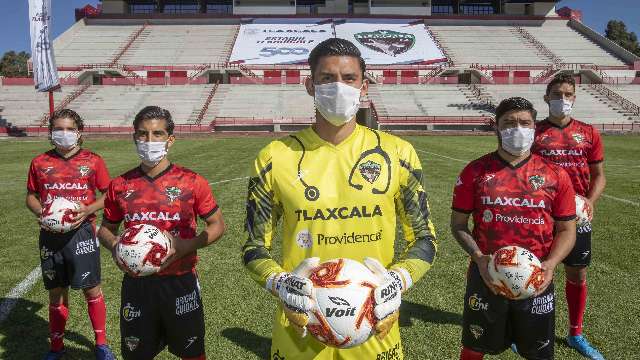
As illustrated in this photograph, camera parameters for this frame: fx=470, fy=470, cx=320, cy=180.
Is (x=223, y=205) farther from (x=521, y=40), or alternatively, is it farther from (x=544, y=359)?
(x=521, y=40)

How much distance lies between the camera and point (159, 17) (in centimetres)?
5528

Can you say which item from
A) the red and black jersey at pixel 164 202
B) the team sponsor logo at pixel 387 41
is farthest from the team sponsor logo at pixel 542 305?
the team sponsor logo at pixel 387 41

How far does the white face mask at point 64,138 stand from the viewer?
450cm

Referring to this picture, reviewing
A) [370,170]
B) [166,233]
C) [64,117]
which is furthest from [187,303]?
[64,117]

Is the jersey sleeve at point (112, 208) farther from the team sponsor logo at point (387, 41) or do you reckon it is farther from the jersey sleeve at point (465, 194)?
the team sponsor logo at point (387, 41)

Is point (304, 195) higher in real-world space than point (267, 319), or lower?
higher

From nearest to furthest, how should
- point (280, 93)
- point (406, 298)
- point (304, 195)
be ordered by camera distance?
point (304, 195) → point (406, 298) → point (280, 93)

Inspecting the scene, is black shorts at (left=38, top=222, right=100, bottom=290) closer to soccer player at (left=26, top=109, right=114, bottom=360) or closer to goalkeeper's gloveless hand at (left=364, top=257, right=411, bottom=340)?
soccer player at (left=26, top=109, right=114, bottom=360)

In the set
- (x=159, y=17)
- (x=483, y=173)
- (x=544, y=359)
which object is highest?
(x=159, y=17)

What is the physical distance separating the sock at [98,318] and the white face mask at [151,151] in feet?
6.15

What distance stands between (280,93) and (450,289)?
3706 cm

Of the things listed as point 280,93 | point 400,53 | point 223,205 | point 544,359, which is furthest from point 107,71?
point 544,359

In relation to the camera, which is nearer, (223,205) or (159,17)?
(223,205)

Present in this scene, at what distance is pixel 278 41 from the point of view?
4959 centimetres
